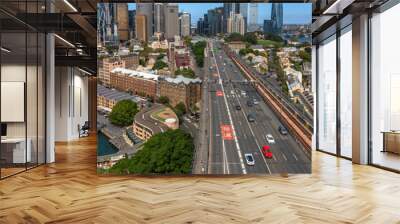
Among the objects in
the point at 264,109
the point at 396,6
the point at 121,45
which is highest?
the point at 396,6

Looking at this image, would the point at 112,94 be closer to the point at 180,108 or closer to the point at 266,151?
the point at 180,108

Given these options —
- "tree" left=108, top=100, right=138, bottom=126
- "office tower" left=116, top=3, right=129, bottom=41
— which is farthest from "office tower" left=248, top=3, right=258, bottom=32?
"tree" left=108, top=100, right=138, bottom=126

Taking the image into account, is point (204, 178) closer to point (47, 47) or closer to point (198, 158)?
point (198, 158)

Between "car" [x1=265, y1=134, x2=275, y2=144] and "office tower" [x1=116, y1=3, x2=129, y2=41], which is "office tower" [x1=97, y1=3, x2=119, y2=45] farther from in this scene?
"car" [x1=265, y1=134, x2=275, y2=144]

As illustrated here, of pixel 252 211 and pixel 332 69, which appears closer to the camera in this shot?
pixel 252 211

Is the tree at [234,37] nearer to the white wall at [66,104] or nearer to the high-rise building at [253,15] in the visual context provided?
the high-rise building at [253,15]

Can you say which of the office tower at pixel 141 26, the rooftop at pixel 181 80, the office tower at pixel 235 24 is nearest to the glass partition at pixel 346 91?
the office tower at pixel 235 24

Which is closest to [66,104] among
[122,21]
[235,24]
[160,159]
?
[122,21]

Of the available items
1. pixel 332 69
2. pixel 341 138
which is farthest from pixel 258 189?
pixel 332 69
